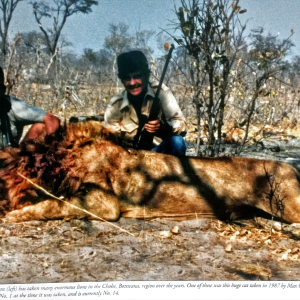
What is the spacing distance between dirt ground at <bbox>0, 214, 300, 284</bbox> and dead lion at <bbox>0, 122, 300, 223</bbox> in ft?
0.45

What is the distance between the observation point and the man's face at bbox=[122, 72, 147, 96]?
277 cm

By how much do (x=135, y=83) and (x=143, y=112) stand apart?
0.26 metres

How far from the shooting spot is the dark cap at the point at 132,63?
271cm

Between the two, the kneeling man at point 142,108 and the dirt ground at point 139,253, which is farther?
the kneeling man at point 142,108

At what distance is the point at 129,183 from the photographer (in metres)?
2.30

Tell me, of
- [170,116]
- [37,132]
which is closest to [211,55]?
[170,116]

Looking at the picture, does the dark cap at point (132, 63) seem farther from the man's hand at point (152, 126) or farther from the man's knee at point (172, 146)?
the man's knee at point (172, 146)

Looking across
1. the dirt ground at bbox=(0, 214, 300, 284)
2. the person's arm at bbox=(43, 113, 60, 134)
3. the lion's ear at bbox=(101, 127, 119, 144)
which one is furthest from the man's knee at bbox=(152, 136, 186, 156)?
the person's arm at bbox=(43, 113, 60, 134)

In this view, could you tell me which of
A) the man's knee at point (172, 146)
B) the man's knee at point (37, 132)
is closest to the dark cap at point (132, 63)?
the man's knee at point (172, 146)

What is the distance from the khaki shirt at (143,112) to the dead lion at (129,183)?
444 mm

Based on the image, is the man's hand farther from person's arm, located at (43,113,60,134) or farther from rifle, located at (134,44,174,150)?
person's arm, located at (43,113,60,134)

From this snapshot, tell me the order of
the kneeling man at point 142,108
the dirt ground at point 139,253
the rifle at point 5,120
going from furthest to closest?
1. the kneeling man at point 142,108
2. the rifle at point 5,120
3. the dirt ground at point 139,253

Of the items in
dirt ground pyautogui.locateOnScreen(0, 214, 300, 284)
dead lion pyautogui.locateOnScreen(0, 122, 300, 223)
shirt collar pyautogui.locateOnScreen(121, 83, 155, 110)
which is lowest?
dirt ground pyautogui.locateOnScreen(0, 214, 300, 284)

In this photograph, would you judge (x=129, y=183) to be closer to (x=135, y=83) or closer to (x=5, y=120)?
(x=135, y=83)
